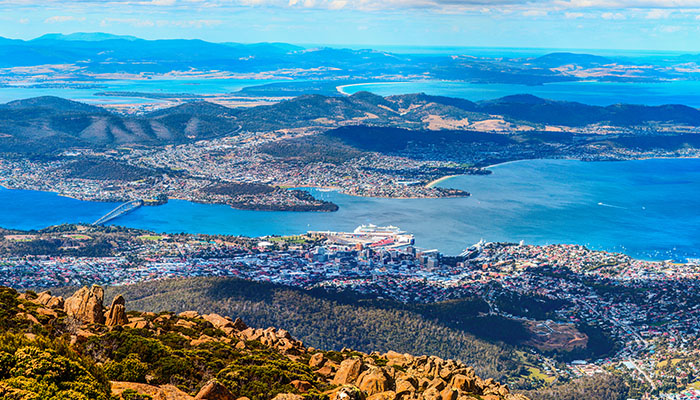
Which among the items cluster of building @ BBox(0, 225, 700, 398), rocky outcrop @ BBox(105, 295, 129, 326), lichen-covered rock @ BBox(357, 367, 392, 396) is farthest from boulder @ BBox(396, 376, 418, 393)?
cluster of building @ BBox(0, 225, 700, 398)

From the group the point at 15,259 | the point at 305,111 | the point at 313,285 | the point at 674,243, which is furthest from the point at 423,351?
the point at 305,111

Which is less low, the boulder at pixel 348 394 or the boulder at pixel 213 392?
the boulder at pixel 213 392

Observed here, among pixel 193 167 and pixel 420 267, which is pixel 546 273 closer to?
pixel 420 267

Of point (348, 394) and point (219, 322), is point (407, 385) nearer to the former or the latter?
point (348, 394)

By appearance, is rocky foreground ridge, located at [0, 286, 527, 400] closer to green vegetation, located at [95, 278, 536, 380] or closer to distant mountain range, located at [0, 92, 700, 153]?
green vegetation, located at [95, 278, 536, 380]

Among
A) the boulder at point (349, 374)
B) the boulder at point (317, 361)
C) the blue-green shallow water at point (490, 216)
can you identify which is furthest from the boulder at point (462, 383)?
the blue-green shallow water at point (490, 216)

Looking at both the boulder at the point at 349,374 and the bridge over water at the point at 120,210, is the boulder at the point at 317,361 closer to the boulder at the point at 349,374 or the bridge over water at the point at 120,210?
the boulder at the point at 349,374
